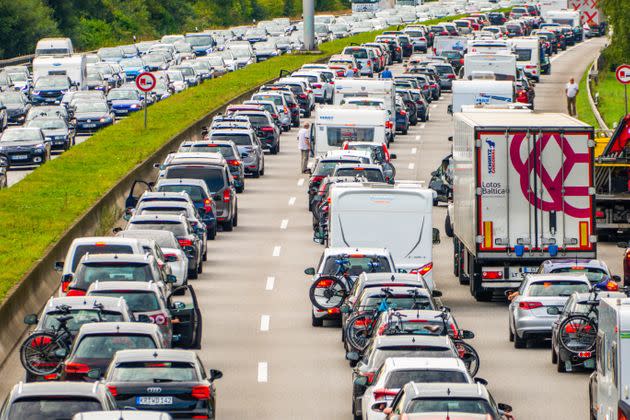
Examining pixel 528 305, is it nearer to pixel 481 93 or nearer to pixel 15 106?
pixel 481 93

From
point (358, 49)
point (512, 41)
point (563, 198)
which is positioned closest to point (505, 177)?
point (563, 198)

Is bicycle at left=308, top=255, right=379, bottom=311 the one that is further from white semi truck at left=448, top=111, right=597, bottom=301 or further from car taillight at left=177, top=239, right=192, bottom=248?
car taillight at left=177, top=239, right=192, bottom=248

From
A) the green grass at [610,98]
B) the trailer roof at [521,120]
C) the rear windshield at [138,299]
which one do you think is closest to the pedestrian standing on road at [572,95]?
the green grass at [610,98]

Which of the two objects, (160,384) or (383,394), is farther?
(383,394)

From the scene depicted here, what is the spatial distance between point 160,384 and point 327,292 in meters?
10.2

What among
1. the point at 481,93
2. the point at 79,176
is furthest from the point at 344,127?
the point at 481,93

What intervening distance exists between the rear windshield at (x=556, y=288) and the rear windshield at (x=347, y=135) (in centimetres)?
2314

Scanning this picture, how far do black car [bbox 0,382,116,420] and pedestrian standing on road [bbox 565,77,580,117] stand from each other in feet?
175

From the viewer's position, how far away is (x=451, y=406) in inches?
723

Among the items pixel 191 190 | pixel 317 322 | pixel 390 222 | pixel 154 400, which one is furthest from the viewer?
pixel 191 190

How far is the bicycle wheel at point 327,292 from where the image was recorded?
99.3ft

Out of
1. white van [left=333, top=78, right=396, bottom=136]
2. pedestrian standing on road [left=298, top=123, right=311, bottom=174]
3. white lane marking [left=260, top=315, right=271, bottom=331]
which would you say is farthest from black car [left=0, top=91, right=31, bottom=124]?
white lane marking [left=260, top=315, right=271, bottom=331]

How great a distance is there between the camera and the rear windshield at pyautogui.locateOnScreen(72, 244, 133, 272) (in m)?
30.4

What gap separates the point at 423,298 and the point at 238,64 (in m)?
71.7
